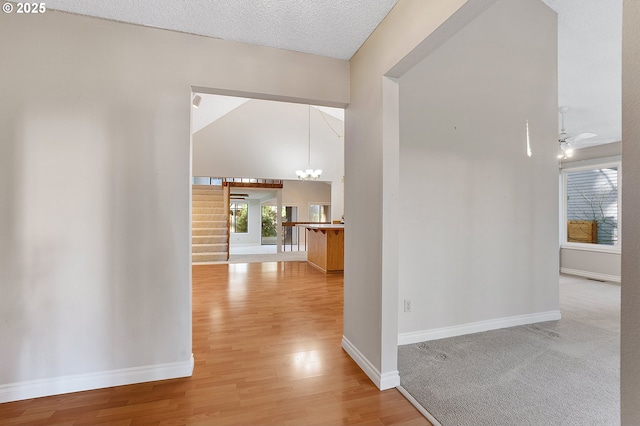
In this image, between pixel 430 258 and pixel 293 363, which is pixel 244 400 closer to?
pixel 293 363

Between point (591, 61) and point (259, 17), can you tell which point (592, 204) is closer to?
point (591, 61)

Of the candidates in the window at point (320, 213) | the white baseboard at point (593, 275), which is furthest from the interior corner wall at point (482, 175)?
the window at point (320, 213)

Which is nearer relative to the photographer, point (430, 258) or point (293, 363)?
point (293, 363)

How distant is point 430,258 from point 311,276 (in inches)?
123

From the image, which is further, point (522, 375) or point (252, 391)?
point (522, 375)

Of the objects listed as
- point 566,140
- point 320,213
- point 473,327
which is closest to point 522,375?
point 473,327

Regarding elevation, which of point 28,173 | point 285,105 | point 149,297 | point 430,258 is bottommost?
point 149,297

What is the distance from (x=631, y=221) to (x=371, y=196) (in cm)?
140

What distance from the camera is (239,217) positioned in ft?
43.6

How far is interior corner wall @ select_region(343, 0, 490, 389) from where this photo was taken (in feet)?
5.86

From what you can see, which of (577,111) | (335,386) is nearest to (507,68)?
(577,111)

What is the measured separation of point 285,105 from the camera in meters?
8.65

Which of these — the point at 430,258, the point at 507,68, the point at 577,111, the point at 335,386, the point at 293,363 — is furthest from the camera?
the point at 577,111

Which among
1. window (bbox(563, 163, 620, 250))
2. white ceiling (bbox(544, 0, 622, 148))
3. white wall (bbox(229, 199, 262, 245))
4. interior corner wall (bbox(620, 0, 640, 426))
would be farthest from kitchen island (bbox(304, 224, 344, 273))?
white wall (bbox(229, 199, 262, 245))
